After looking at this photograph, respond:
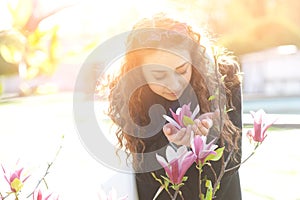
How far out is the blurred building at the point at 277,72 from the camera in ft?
12.8

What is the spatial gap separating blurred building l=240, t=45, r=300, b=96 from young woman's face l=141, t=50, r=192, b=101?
120 inches

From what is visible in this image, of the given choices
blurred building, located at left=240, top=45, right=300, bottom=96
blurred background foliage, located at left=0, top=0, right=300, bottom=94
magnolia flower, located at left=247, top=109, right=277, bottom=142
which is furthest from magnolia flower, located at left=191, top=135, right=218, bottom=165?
blurred building, located at left=240, top=45, right=300, bottom=96

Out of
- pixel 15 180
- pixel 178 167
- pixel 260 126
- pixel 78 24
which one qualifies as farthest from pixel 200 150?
pixel 78 24

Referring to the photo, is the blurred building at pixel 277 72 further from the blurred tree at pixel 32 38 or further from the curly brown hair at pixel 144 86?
the curly brown hair at pixel 144 86

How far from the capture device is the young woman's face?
825mm

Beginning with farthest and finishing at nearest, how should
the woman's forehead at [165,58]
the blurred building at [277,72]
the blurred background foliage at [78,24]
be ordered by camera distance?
1. the blurred building at [277,72]
2. the blurred background foliage at [78,24]
3. the woman's forehead at [165,58]

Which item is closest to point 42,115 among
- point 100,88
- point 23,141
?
point 23,141

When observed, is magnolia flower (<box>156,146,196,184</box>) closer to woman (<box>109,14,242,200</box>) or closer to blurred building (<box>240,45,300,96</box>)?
woman (<box>109,14,242,200</box>)

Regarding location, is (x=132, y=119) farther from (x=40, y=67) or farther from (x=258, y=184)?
(x=40, y=67)

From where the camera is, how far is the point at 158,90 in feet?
2.80

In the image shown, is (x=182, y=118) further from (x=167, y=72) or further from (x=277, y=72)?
(x=277, y=72)

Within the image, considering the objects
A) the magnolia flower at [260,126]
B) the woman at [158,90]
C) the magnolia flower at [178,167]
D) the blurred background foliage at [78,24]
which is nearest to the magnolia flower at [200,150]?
the magnolia flower at [178,167]

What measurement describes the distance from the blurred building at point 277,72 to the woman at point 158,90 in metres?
3.02

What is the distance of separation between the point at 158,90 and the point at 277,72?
355cm
